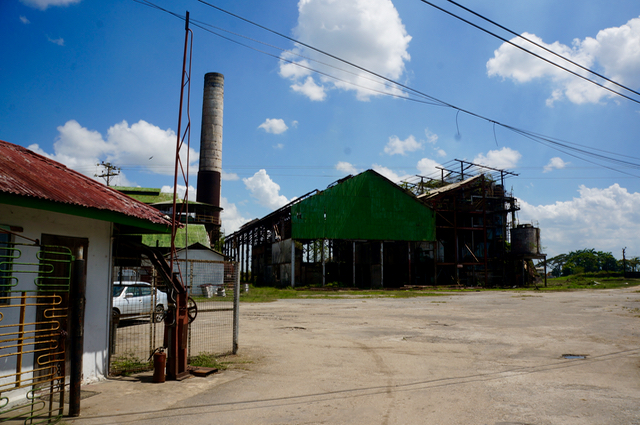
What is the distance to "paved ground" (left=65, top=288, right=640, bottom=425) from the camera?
6141 mm

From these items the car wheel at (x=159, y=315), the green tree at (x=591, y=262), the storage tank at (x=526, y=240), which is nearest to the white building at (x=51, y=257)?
the car wheel at (x=159, y=315)

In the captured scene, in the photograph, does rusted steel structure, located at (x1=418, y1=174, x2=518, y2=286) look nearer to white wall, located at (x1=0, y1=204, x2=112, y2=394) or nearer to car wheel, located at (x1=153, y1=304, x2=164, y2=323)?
car wheel, located at (x1=153, y1=304, x2=164, y2=323)

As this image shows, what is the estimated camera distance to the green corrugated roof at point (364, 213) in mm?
42812

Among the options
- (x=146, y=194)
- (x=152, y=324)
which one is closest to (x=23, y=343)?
(x=152, y=324)

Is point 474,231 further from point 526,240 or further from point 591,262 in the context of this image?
point 591,262

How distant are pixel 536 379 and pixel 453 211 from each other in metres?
43.1

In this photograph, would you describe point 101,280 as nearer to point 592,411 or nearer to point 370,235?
point 592,411

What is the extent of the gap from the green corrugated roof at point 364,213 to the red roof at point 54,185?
110 ft

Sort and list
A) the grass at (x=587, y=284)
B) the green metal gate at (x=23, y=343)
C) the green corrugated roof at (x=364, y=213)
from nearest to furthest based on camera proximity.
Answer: the green metal gate at (x=23, y=343) → the green corrugated roof at (x=364, y=213) → the grass at (x=587, y=284)

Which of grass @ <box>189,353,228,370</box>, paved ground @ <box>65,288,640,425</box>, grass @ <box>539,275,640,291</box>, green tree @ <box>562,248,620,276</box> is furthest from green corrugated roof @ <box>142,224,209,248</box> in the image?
green tree @ <box>562,248,620,276</box>

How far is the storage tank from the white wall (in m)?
52.6

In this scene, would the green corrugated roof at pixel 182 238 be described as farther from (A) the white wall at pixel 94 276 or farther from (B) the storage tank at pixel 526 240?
(B) the storage tank at pixel 526 240

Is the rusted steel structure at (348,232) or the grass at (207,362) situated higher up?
the rusted steel structure at (348,232)

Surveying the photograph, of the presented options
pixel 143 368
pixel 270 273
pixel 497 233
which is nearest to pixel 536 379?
pixel 143 368
